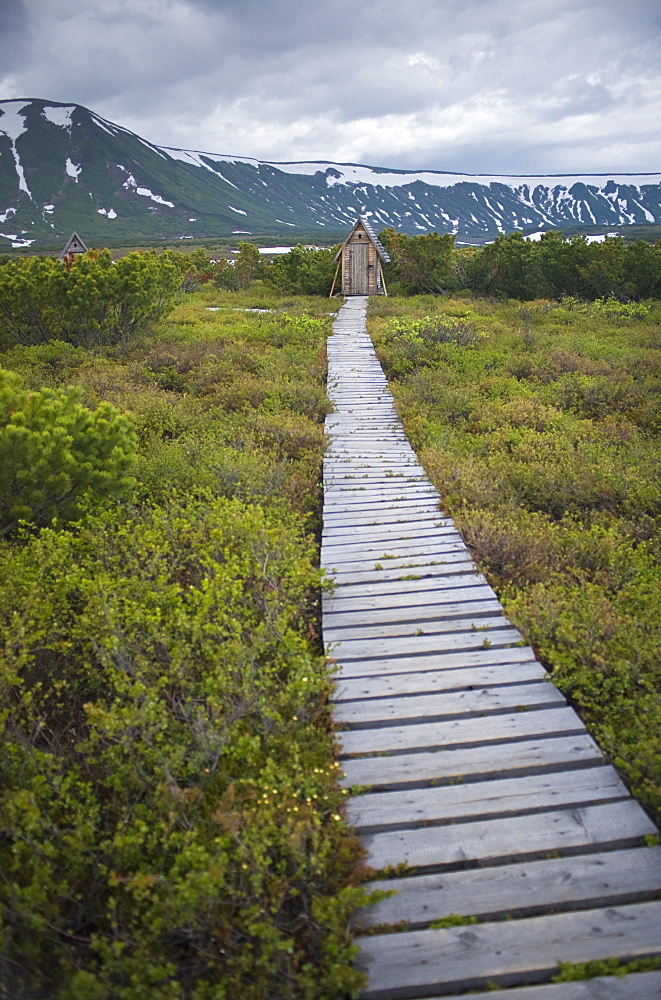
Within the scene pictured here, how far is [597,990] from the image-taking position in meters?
2.33

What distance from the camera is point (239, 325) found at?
1697cm

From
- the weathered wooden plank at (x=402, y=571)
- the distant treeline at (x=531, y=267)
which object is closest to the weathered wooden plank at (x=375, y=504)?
the weathered wooden plank at (x=402, y=571)

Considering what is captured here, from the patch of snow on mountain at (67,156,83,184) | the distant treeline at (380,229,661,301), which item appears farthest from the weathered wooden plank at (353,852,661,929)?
the patch of snow on mountain at (67,156,83,184)

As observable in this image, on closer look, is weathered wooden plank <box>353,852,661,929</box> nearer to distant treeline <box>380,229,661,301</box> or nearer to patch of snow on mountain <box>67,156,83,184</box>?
distant treeline <box>380,229,661,301</box>

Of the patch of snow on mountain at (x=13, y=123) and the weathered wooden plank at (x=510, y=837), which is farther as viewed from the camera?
the patch of snow on mountain at (x=13, y=123)

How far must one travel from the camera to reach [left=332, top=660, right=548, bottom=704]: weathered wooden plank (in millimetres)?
3969

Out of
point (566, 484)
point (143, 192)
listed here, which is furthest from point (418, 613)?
point (143, 192)

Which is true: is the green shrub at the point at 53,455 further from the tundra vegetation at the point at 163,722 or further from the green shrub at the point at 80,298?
the green shrub at the point at 80,298

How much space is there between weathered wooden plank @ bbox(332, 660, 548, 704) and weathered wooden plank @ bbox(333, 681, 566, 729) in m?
0.04

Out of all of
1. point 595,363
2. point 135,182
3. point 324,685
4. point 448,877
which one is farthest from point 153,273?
point 135,182

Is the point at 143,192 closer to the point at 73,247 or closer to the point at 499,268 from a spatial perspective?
the point at 73,247

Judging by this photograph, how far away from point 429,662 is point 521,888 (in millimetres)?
1698

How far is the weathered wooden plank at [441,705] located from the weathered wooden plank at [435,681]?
1.6 inches

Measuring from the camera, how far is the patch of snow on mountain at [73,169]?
6583 inches
